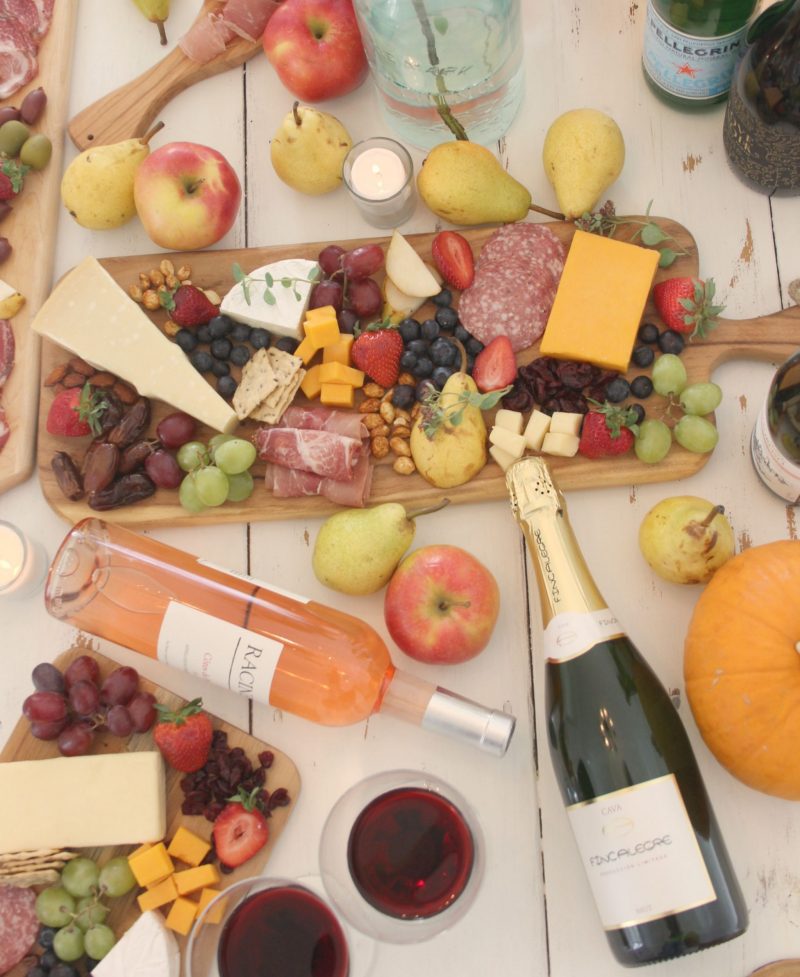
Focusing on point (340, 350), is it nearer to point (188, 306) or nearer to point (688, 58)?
point (188, 306)

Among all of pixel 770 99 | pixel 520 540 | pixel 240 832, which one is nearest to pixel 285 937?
pixel 240 832

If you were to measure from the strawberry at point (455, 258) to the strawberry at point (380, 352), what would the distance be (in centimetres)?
10

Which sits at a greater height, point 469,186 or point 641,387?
point 469,186

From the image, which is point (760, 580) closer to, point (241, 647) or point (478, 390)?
point (478, 390)

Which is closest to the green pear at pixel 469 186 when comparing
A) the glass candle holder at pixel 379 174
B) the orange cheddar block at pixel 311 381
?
the glass candle holder at pixel 379 174

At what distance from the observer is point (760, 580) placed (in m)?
0.96

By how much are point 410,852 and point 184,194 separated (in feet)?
2.70

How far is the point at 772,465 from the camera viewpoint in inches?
40.2

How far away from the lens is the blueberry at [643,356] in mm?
1134

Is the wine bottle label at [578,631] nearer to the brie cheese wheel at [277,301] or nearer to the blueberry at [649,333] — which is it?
the blueberry at [649,333]

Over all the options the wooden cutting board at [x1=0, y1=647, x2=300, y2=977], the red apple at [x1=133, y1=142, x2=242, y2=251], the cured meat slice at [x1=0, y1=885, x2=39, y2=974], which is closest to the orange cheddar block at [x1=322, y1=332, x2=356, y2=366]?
the red apple at [x1=133, y1=142, x2=242, y2=251]

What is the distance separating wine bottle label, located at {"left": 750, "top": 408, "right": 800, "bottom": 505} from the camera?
989mm

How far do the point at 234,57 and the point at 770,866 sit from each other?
3.99 ft

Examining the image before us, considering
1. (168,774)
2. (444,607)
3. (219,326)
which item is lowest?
(168,774)
